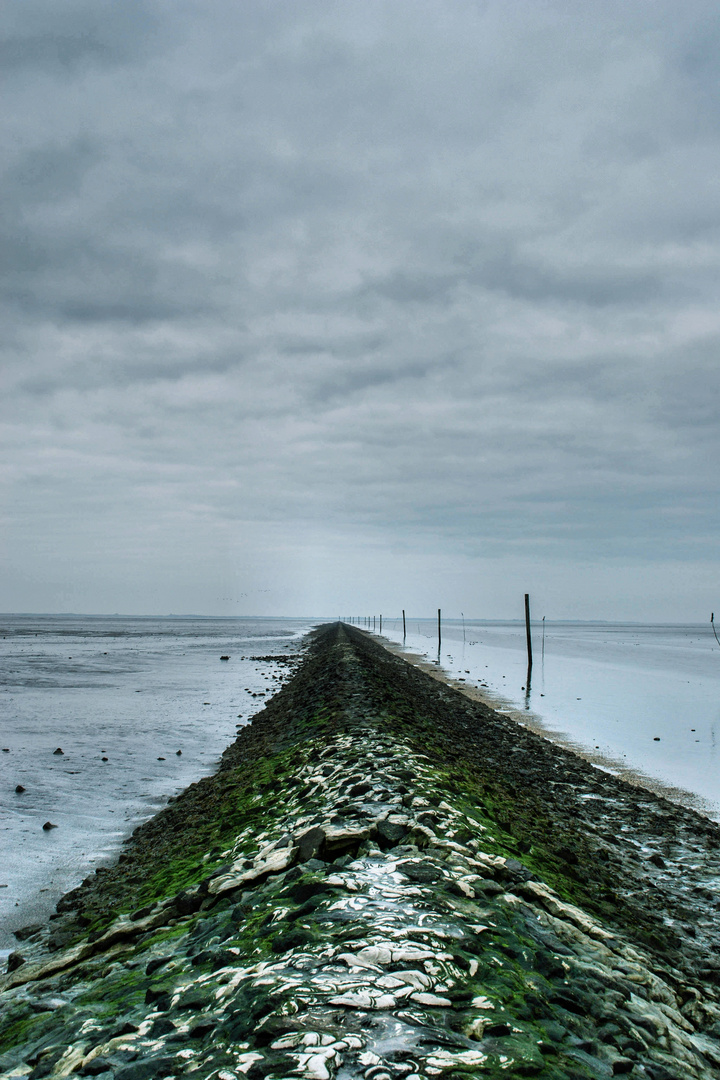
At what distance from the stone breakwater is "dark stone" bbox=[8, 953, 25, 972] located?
0.18 meters

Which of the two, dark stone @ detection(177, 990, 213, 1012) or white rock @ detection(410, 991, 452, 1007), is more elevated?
white rock @ detection(410, 991, 452, 1007)

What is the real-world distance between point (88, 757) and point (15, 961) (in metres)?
10.9

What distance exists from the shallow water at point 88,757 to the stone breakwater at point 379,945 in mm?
915

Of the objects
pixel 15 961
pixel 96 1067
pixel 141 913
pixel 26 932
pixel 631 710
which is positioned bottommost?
pixel 631 710

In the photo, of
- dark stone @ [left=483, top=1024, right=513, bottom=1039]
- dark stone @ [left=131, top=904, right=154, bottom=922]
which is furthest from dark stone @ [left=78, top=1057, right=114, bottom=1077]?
dark stone @ [left=131, top=904, right=154, bottom=922]

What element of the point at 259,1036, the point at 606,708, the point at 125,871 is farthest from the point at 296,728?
the point at 606,708

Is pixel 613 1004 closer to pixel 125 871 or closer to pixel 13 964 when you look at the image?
pixel 13 964

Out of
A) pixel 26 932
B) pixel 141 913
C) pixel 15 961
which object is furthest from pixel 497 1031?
pixel 26 932

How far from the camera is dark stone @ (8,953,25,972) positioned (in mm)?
6489

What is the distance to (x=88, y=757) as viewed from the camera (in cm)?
1677

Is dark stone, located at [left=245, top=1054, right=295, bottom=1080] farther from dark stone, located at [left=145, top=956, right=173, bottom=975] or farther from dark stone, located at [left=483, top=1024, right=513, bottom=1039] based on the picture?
dark stone, located at [left=145, top=956, right=173, bottom=975]

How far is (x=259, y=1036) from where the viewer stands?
3.54 m

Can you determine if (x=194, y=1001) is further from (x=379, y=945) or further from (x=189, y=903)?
(x=189, y=903)

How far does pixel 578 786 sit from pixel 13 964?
11159 millimetres
